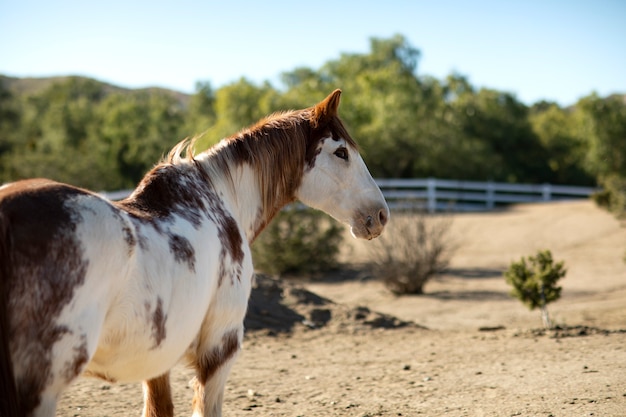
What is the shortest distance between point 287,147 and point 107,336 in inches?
63.7

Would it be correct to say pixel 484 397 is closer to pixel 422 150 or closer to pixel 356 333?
pixel 356 333

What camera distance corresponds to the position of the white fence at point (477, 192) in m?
24.8

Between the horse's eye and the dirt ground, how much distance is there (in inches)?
73.6

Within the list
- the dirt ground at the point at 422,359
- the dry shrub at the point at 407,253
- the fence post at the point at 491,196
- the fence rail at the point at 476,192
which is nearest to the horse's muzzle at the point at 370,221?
the dirt ground at the point at 422,359

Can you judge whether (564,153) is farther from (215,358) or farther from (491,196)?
(215,358)

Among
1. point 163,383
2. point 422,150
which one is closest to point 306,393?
point 163,383

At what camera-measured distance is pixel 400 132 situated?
2845cm

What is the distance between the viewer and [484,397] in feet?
16.2

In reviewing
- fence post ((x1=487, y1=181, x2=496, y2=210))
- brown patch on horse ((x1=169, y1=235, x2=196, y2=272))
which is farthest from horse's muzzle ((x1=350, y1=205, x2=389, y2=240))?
fence post ((x1=487, y1=181, x2=496, y2=210))

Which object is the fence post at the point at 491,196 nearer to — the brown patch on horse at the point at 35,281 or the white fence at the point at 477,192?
the white fence at the point at 477,192

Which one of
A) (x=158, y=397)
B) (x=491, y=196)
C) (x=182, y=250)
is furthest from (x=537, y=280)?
(x=491, y=196)

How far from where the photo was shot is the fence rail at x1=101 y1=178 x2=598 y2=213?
81.2 feet

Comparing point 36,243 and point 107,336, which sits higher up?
point 36,243

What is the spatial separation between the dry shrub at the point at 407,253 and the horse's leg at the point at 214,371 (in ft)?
25.3
